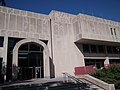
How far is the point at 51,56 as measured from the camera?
25.3 metres

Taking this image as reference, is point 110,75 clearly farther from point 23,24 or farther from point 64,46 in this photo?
point 23,24

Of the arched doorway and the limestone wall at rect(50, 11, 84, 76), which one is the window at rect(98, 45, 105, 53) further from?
the arched doorway

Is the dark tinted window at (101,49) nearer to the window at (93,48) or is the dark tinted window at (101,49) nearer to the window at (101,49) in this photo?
the window at (101,49)

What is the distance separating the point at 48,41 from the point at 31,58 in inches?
190

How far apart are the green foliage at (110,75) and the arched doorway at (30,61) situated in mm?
11282

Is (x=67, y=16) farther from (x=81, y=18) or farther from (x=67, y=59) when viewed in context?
(x=67, y=59)

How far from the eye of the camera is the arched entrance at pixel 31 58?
22.4m

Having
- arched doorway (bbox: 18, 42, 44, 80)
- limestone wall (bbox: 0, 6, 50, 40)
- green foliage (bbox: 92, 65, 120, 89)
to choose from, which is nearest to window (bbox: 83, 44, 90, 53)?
limestone wall (bbox: 0, 6, 50, 40)

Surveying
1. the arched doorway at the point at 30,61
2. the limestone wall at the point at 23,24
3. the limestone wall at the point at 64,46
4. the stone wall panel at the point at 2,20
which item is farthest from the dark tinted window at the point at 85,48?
the stone wall panel at the point at 2,20

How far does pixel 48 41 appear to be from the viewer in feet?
85.5

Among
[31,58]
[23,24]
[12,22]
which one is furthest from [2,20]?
[31,58]

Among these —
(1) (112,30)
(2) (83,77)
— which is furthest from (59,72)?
(1) (112,30)

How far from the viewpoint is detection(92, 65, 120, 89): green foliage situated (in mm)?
14122

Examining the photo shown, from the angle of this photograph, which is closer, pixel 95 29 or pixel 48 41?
pixel 48 41
